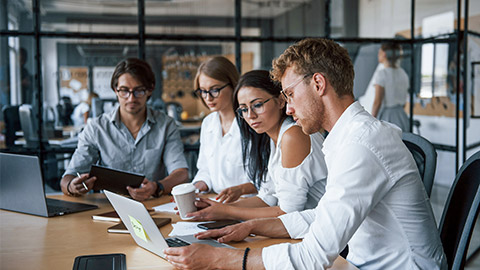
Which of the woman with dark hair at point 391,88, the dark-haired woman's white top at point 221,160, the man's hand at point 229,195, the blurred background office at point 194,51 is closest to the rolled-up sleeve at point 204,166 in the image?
the dark-haired woman's white top at point 221,160

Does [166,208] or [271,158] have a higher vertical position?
[271,158]

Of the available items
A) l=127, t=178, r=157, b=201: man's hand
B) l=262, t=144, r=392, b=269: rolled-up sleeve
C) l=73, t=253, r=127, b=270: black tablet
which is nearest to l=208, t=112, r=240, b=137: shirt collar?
l=127, t=178, r=157, b=201: man's hand

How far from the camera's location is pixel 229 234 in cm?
162

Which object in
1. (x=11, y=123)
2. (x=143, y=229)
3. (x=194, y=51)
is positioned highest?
(x=194, y=51)

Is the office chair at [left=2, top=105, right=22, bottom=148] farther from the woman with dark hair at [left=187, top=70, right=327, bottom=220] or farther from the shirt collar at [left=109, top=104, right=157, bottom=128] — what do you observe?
the woman with dark hair at [left=187, top=70, right=327, bottom=220]

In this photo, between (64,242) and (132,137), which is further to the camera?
(132,137)

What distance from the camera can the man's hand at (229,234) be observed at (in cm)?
161

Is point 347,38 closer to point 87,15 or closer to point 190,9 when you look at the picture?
point 190,9

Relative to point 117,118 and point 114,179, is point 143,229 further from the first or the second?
point 117,118

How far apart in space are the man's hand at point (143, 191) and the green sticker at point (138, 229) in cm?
A: 77

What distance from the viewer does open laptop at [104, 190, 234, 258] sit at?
1413 millimetres

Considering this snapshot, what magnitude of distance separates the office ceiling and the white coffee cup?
2156 millimetres

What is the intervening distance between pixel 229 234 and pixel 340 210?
1.63 feet

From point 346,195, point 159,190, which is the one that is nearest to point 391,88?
point 159,190
